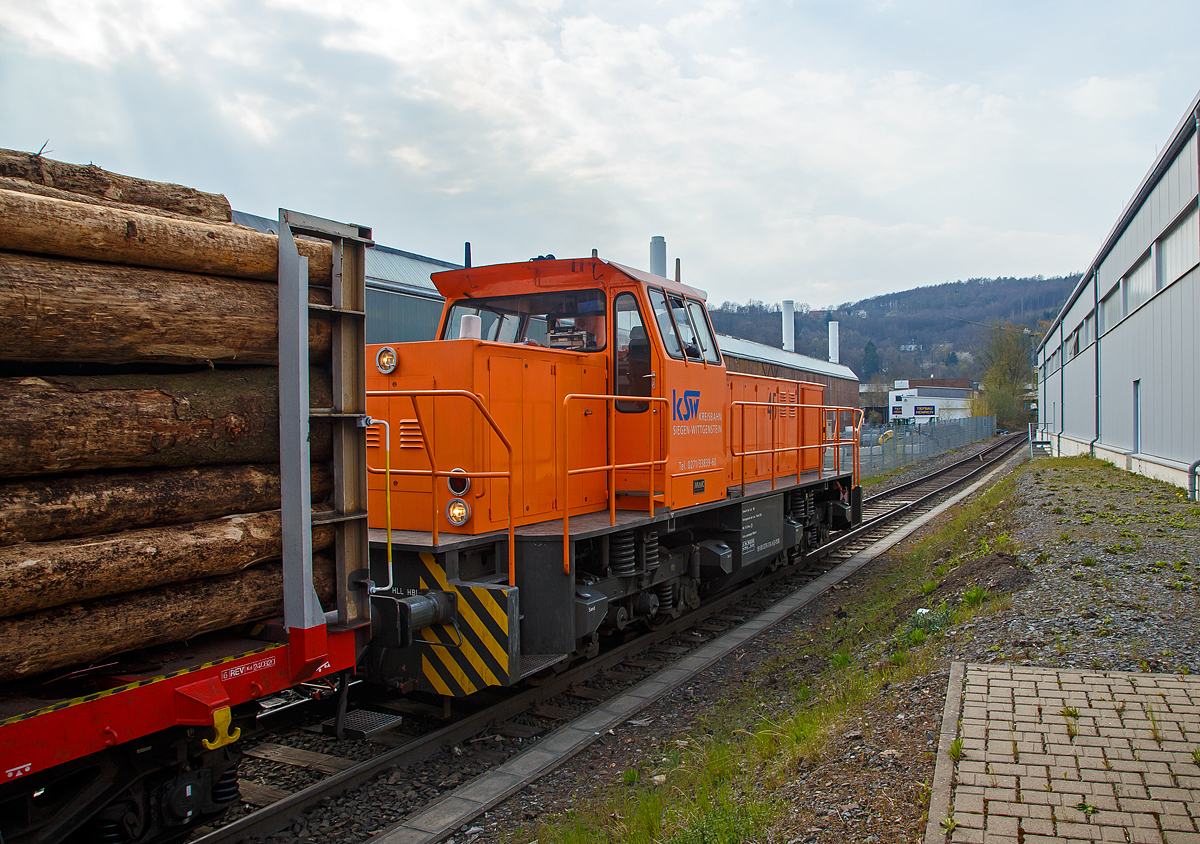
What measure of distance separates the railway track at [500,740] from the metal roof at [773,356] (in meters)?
16.7

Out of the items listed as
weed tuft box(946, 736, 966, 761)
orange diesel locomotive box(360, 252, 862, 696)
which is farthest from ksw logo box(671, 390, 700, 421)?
weed tuft box(946, 736, 966, 761)

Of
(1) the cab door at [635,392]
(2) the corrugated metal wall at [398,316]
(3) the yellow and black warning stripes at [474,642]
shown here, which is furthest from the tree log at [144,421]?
(2) the corrugated metal wall at [398,316]

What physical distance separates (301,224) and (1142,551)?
8971 mm

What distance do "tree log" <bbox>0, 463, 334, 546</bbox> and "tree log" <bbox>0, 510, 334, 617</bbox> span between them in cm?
4

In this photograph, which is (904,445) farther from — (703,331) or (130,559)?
(130,559)

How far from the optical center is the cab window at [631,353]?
6840mm

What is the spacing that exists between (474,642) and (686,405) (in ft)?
10.5

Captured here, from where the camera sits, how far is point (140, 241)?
293cm

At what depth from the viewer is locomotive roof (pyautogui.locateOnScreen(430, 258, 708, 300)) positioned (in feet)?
22.1

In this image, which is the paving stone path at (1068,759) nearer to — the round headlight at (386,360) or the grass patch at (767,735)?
the grass patch at (767,735)

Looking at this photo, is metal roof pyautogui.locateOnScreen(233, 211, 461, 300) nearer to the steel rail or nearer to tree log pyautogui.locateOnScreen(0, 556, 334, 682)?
tree log pyautogui.locateOnScreen(0, 556, 334, 682)

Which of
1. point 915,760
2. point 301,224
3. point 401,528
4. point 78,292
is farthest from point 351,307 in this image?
point 915,760

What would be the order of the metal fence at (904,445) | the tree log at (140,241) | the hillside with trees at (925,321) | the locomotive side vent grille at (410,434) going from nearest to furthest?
the tree log at (140,241), the locomotive side vent grille at (410,434), the metal fence at (904,445), the hillside with trees at (925,321)

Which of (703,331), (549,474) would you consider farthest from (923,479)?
(549,474)
